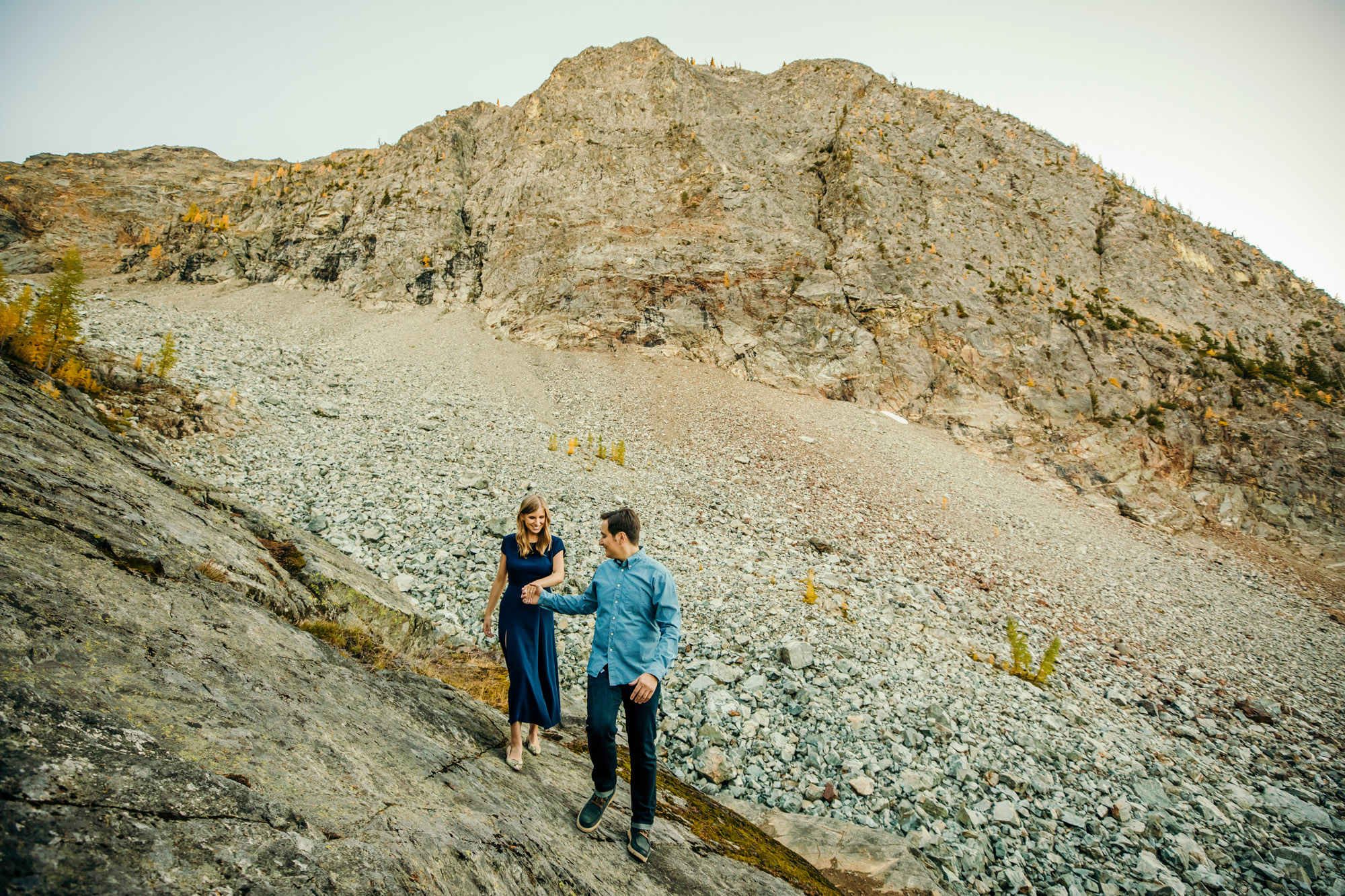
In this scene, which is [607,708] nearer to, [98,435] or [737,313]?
[98,435]

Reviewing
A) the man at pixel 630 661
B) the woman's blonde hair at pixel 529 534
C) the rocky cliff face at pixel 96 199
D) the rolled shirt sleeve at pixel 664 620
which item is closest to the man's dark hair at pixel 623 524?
the man at pixel 630 661

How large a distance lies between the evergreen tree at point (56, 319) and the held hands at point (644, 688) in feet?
44.9

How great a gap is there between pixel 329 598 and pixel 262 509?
514cm

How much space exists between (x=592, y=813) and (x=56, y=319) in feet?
50.6

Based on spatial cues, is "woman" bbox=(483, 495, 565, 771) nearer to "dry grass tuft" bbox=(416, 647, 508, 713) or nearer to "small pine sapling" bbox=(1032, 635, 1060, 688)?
"dry grass tuft" bbox=(416, 647, 508, 713)

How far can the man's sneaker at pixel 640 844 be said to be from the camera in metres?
3.94

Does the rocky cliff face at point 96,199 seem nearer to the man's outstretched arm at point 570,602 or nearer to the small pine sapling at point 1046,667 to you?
the man's outstretched arm at point 570,602

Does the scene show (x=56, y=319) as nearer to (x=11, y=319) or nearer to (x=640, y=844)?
(x=11, y=319)

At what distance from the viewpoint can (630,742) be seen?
3977 millimetres

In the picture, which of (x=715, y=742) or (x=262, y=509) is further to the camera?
(x=262, y=509)

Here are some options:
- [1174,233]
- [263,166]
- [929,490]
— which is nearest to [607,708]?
[929,490]

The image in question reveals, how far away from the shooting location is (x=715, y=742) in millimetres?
6945

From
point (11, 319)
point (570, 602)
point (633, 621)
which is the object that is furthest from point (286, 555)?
point (11, 319)

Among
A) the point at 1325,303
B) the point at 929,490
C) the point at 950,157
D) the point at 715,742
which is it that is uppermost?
the point at 950,157
